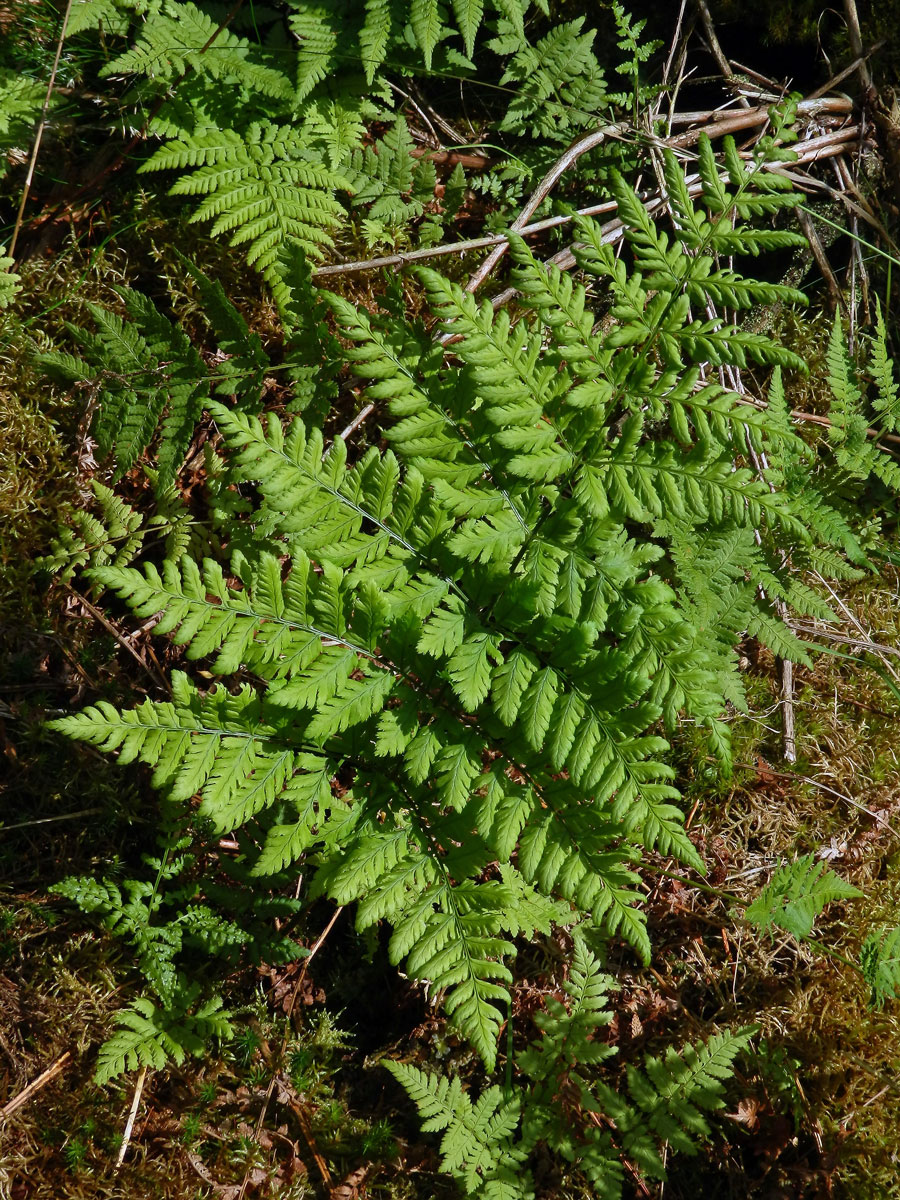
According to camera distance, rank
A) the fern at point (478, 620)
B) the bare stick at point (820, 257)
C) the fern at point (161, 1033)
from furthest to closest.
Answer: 1. the bare stick at point (820, 257)
2. the fern at point (161, 1033)
3. the fern at point (478, 620)

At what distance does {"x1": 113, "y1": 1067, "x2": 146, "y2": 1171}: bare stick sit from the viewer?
3.31 meters

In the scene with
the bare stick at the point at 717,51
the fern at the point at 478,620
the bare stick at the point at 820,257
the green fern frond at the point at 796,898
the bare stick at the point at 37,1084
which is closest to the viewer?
the fern at the point at 478,620

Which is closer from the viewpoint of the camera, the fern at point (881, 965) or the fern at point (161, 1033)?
the fern at point (881, 965)

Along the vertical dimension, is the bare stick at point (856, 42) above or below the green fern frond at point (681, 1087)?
above

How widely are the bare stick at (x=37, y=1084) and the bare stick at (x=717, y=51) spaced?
5.24 meters

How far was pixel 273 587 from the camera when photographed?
8.83 ft

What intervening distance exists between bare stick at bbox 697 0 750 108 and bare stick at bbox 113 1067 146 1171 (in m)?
5.10

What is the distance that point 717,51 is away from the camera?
4105mm

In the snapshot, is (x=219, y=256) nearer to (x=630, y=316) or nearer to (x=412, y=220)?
(x=412, y=220)

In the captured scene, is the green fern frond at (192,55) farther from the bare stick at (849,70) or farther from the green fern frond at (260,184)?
the bare stick at (849,70)

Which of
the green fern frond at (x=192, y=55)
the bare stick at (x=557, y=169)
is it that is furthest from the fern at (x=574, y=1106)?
the green fern frond at (x=192, y=55)

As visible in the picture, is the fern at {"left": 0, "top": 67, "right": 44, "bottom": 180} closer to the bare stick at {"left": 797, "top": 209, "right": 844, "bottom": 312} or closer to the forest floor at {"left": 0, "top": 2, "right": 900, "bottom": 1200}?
the forest floor at {"left": 0, "top": 2, "right": 900, "bottom": 1200}

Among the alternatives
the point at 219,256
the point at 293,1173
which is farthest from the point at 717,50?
the point at 293,1173

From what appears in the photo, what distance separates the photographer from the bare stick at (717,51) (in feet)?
13.3
